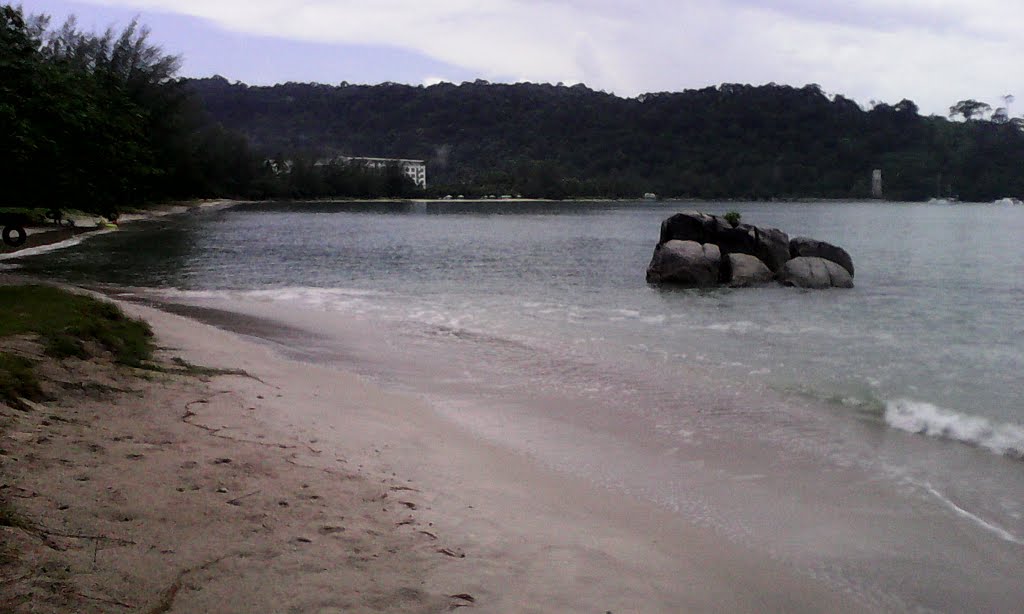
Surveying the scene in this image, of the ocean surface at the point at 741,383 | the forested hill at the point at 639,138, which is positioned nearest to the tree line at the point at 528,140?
the forested hill at the point at 639,138

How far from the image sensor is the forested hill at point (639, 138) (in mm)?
126375

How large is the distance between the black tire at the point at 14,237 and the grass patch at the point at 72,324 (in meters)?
19.3

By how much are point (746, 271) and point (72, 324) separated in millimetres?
18229

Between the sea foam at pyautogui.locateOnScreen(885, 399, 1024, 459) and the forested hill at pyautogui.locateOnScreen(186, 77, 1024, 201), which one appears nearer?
the sea foam at pyautogui.locateOnScreen(885, 399, 1024, 459)

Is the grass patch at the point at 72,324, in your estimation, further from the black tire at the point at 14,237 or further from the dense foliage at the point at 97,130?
the black tire at the point at 14,237

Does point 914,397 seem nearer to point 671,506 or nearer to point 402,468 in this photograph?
point 671,506

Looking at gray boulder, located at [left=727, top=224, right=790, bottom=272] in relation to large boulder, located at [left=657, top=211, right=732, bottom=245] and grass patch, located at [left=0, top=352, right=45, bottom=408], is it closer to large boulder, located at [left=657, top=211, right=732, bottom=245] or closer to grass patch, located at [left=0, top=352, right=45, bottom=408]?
large boulder, located at [left=657, top=211, right=732, bottom=245]

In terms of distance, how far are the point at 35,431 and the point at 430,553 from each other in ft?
A: 9.36

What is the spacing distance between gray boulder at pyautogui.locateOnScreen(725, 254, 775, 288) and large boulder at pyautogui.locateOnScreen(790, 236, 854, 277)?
1.45 metres

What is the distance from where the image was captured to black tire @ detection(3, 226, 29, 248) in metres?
26.9

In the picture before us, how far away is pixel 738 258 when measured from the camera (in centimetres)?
2280

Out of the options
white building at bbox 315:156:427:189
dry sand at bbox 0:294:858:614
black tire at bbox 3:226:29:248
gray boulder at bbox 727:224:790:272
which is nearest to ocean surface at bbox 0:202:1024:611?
dry sand at bbox 0:294:858:614

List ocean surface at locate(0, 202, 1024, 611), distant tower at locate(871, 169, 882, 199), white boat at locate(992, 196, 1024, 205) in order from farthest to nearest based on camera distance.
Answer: distant tower at locate(871, 169, 882, 199) → white boat at locate(992, 196, 1024, 205) → ocean surface at locate(0, 202, 1024, 611)

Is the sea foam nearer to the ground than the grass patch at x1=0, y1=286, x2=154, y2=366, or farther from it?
nearer to the ground
